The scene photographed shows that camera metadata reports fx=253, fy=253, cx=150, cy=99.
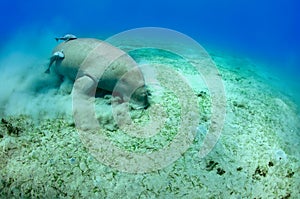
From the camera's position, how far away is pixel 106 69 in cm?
589

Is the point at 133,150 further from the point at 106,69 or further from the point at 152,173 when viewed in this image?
the point at 106,69

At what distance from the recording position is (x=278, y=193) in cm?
409

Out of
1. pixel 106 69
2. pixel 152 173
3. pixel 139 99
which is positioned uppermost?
pixel 106 69

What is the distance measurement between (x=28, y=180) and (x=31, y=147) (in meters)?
0.76

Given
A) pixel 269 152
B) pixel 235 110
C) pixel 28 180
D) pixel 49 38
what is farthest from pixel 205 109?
pixel 49 38

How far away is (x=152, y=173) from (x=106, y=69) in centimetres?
288

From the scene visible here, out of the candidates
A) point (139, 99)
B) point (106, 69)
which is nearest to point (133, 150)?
point (139, 99)

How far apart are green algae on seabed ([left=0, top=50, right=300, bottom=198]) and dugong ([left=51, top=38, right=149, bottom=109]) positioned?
399 mm

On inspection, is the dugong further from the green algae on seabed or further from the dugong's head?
the green algae on seabed

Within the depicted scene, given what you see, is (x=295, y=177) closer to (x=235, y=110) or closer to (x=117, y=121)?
(x=235, y=110)

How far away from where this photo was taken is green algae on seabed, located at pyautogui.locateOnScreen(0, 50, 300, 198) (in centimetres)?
354

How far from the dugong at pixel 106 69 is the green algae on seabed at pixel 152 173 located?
399 mm

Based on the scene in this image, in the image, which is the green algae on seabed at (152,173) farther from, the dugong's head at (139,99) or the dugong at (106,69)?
the dugong at (106,69)

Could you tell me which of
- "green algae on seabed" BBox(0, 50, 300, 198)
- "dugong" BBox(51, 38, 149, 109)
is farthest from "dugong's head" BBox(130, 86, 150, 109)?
"green algae on seabed" BBox(0, 50, 300, 198)
